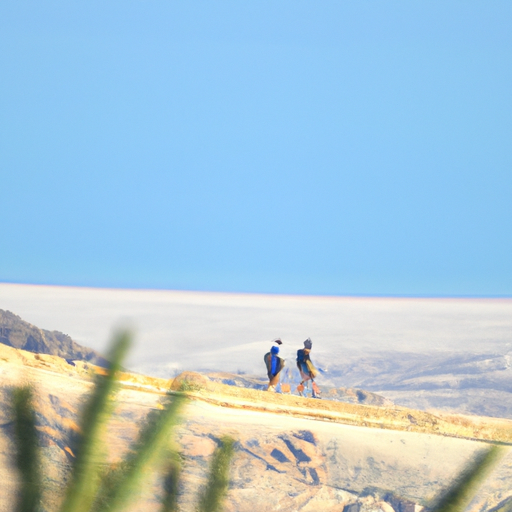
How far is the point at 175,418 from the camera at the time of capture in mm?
5980

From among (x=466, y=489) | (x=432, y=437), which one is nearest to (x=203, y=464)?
(x=432, y=437)

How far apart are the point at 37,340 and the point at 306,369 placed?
3862 millimetres

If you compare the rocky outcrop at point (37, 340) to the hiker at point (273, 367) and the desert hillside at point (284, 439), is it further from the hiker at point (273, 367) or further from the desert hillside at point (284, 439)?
the hiker at point (273, 367)

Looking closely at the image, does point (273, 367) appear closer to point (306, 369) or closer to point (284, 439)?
point (306, 369)

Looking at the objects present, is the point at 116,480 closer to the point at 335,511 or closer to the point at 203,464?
the point at 203,464

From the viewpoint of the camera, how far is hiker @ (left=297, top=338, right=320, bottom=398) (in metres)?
8.07

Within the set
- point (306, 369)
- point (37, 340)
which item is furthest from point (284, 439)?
point (37, 340)

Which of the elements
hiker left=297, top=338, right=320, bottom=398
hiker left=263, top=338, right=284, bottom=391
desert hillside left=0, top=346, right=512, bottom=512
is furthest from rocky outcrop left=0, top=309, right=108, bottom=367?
hiker left=297, top=338, right=320, bottom=398

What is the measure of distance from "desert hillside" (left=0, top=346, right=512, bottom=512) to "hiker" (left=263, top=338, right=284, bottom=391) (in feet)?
0.63

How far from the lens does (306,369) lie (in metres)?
8.18

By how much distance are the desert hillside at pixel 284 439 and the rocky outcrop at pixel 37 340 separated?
0.23 m

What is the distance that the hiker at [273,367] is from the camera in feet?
26.1

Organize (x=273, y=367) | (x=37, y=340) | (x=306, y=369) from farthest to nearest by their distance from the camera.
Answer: (x=37, y=340), (x=306, y=369), (x=273, y=367)

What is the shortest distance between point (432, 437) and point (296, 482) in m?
1.93
